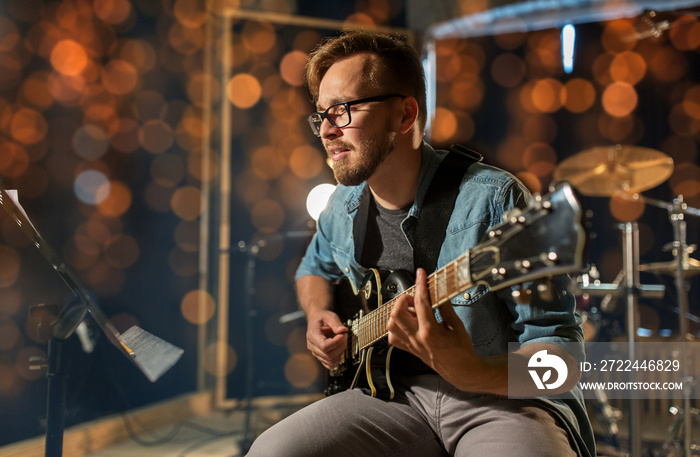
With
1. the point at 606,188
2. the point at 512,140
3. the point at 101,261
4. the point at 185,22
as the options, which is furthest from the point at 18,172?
the point at 512,140

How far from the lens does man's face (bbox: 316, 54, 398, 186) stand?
171 cm

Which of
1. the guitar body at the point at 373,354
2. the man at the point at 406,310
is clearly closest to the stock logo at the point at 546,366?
the man at the point at 406,310

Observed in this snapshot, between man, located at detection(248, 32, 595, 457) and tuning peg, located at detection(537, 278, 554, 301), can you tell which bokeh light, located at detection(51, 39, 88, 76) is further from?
tuning peg, located at detection(537, 278, 554, 301)

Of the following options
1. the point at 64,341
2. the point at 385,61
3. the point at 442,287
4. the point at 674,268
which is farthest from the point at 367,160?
the point at 674,268

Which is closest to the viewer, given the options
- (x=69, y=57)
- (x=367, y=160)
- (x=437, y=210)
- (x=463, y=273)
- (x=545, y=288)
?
(x=545, y=288)

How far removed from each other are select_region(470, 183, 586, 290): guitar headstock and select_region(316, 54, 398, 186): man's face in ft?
2.07

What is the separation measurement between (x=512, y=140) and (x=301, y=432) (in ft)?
14.0

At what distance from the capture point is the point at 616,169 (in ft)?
11.9

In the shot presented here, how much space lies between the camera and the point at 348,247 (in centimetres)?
187

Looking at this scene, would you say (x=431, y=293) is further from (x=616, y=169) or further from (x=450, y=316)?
(x=616, y=169)

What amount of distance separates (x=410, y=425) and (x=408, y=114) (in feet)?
3.05

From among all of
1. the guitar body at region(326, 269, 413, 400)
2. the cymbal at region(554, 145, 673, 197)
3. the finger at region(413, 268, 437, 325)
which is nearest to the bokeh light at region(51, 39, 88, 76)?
the guitar body at region(326, 269, 413, 400)

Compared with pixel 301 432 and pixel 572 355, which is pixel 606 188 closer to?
pixel 572 355

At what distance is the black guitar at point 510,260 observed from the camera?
0.99 m
